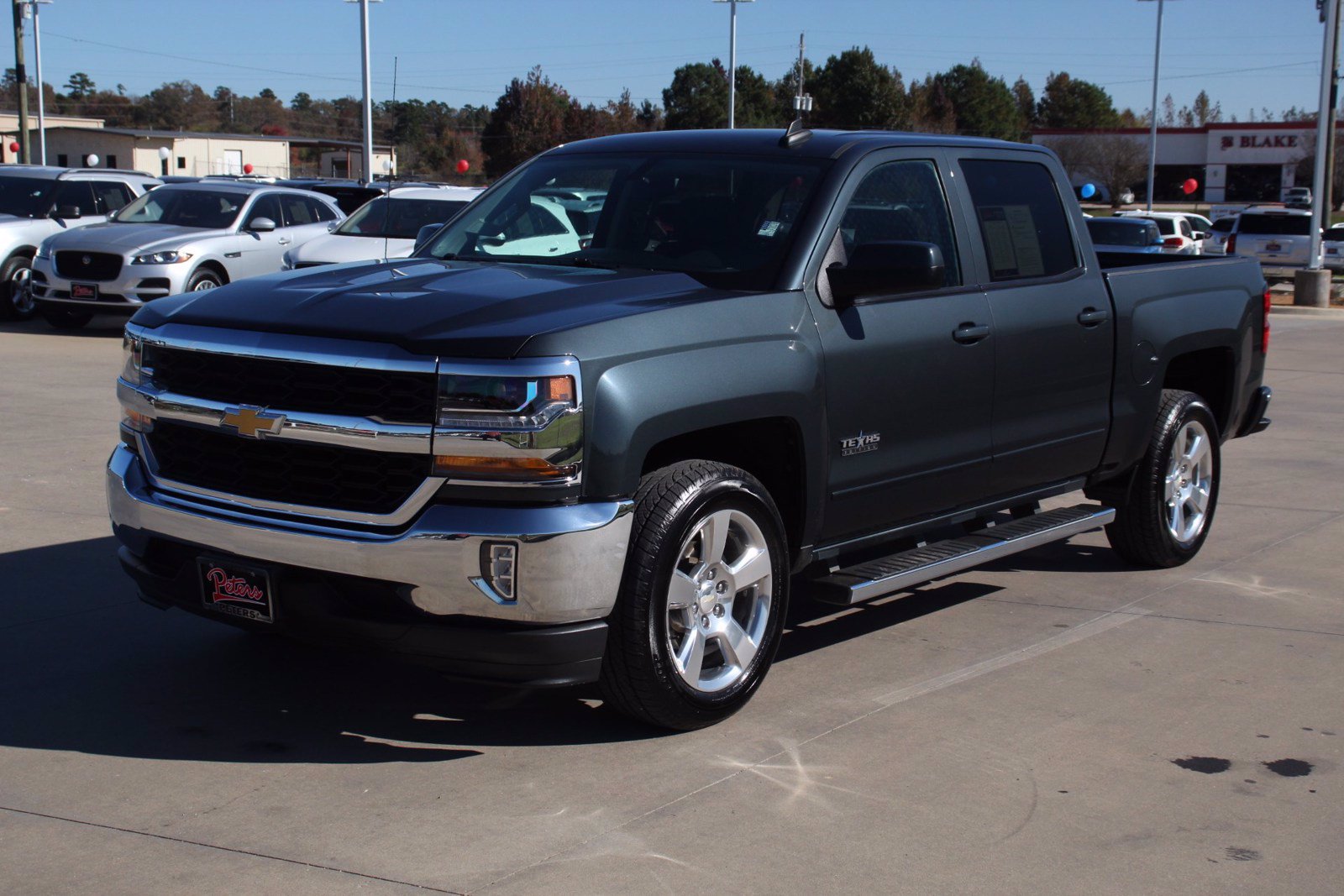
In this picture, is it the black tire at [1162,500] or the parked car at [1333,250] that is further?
the parked car at [1333,250]

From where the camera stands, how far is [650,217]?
5543mm

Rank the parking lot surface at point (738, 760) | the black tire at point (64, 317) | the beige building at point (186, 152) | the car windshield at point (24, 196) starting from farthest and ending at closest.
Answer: the beige building at point (186, 152)
the car windshield at point (24, 196)
the black tire at point (64, 317)
the parking lot surface at point (738, 760)

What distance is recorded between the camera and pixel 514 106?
7412 cm

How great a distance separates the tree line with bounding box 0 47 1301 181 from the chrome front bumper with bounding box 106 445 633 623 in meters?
39.9

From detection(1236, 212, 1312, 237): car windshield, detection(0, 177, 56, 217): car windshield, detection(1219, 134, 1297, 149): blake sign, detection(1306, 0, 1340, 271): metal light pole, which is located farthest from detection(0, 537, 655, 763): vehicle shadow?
detection(1219, 134, 1297, 149): blake sign

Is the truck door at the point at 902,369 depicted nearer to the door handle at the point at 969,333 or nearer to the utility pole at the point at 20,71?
the door handle at the point at 969,333

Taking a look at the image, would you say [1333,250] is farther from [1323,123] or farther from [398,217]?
[398,217]

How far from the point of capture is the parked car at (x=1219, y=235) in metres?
32.3

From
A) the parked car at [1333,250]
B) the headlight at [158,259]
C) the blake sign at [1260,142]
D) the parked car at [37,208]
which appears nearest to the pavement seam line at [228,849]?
the headlight at [158,259]

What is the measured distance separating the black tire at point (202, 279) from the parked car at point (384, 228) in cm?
82

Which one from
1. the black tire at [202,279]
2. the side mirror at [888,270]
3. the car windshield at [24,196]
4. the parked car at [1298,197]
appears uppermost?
the parked car at [1298,197]

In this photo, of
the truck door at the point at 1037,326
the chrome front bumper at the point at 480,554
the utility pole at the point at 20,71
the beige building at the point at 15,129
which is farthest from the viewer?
the beige building at the point at 15,129

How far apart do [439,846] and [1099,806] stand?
74.3 inches

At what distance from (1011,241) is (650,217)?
1.60 meters
